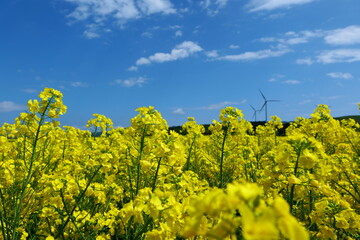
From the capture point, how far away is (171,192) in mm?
2463

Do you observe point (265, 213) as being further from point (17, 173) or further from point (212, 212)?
point (17, 173)

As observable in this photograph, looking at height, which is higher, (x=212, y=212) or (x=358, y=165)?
(x=358, y=165)

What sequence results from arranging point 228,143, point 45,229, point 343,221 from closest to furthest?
point 343,221
point 45,229
point 228,143

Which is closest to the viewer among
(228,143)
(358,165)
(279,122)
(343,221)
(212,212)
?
(212,212)

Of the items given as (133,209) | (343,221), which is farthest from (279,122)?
(133,209)

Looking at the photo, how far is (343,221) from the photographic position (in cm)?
299

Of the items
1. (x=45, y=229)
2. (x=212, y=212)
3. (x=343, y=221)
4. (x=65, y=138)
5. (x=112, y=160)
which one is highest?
(x=65, y=138)

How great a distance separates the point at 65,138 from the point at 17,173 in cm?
246

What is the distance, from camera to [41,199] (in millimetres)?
3840

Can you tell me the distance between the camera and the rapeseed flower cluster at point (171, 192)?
2.96ft

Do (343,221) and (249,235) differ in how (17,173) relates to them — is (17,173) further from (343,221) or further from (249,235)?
(249,235)

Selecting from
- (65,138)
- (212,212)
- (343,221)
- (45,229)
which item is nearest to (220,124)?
(343,221)

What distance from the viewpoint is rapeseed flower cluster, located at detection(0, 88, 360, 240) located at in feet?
2.96

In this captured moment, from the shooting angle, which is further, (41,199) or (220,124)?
(220,124)
